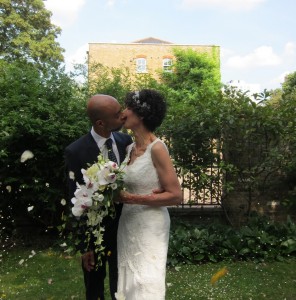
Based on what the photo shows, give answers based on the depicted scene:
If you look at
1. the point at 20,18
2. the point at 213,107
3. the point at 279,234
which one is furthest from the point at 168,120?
the point at 20,18

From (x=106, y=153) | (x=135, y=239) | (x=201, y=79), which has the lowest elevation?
(x=135, y=239)

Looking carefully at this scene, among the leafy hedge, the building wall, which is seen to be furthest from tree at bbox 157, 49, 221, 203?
the building wall

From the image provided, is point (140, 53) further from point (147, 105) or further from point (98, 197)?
point (98, 197)

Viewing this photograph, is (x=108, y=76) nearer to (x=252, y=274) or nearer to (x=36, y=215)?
(x=36, y=215)

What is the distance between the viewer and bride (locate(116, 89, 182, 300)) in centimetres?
264

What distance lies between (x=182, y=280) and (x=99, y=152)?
3019 millimetres

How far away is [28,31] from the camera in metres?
30.5

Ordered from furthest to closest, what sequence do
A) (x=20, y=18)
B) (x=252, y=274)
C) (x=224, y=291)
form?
(x=20, y=18), (x=252, y=274), (x=224, y=291)

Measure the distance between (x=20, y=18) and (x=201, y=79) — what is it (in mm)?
15139

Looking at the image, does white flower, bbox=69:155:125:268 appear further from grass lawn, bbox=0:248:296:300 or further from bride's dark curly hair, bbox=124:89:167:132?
grass lawn, bbox=0:248:296:300

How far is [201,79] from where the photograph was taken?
34.5m

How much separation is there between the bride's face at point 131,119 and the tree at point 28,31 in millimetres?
27292

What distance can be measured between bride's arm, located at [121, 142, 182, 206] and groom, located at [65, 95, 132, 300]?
389 millimetres

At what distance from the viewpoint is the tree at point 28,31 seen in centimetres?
2942
